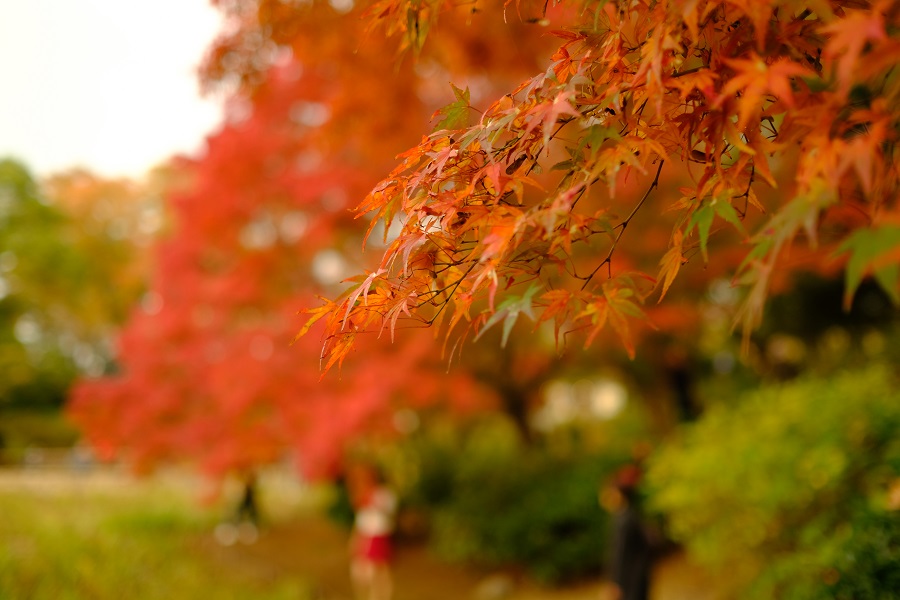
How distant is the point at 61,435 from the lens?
20422 mm

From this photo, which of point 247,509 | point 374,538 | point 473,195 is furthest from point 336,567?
point 473,195

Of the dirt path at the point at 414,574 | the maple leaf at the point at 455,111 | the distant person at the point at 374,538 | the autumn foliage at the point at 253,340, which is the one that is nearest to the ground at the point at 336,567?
the dirt path at the point at 414,574

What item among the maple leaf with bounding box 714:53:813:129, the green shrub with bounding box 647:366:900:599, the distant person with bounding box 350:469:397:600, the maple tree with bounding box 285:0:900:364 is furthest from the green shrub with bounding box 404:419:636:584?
the maple leaf with bounding box 714:53:813:129

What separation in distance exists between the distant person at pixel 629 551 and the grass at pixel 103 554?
361 cm

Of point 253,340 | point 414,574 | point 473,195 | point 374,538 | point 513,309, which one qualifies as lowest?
point 513,309

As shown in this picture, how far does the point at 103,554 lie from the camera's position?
6301 mm

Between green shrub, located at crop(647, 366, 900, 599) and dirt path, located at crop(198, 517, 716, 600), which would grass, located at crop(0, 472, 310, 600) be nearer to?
dirt path, located at crop(198, 517, 716, 600)

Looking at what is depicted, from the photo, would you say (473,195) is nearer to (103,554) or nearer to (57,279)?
(103,554)

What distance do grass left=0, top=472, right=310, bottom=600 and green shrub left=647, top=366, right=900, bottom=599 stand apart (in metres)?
4.41

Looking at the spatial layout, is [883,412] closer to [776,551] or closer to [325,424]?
[776,551]

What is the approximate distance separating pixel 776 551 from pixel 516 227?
4138mm

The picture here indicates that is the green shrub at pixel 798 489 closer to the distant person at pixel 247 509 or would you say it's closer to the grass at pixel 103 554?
the grass at pixel 103 554

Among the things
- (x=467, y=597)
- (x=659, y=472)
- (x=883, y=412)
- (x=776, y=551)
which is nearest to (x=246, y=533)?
(x=467, y=597)

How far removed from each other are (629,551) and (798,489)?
4.86ft
